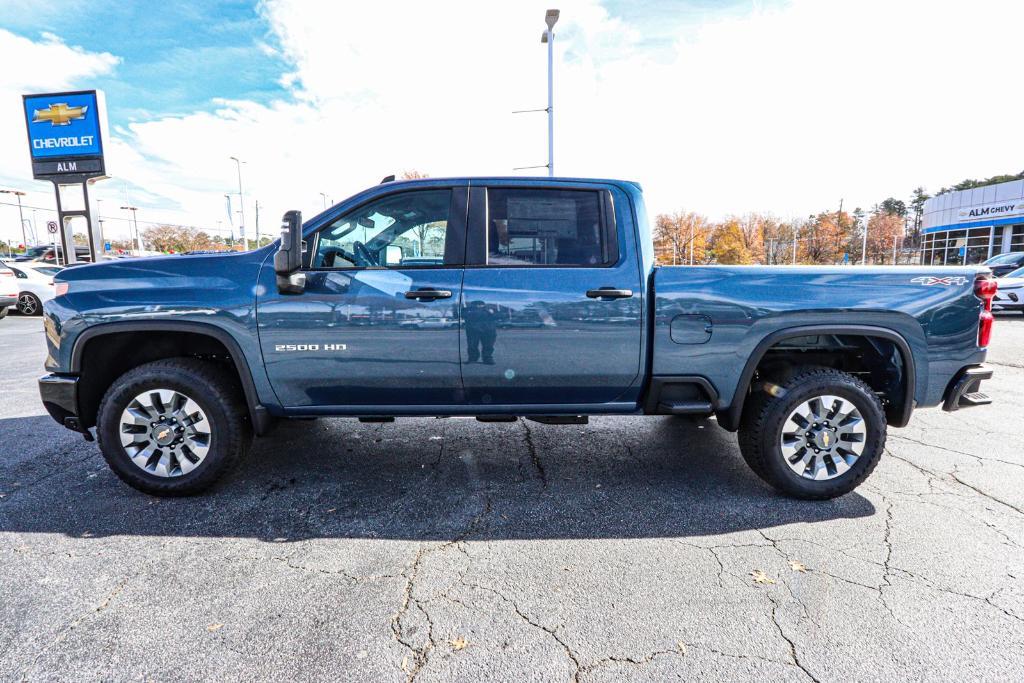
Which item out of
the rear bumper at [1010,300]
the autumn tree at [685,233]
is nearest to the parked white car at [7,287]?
the rear bumper at [1010,300]

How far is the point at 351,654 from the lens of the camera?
2.13m

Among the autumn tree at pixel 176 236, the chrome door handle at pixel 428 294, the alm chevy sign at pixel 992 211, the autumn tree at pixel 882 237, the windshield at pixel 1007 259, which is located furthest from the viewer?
the autumn tree at pixel 176 236

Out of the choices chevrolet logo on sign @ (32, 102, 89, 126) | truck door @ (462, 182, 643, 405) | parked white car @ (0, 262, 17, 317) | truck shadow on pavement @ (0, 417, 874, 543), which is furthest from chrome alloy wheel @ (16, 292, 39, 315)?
truck door @ (462, 182, 643, 405)

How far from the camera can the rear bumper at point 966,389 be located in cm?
337

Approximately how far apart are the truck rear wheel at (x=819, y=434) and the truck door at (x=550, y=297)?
908 millimetres

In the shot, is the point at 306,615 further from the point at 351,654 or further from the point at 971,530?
the point at 971,530

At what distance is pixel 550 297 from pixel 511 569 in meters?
1.51

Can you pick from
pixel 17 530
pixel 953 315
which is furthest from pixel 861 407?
pixel 17 530

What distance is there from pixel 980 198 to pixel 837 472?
43518mm

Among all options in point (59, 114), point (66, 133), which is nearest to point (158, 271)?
point (66, 133)

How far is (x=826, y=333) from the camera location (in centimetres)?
329

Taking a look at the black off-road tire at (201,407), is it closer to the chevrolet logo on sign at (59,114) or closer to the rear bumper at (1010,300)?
the rear bumper at (1010,300)

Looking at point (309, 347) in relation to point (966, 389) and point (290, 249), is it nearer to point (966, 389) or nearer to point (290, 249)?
point (290, 249)

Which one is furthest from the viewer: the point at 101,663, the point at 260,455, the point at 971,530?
the point at 260,455
